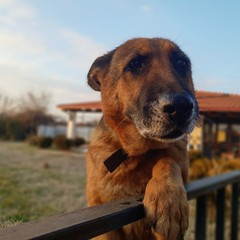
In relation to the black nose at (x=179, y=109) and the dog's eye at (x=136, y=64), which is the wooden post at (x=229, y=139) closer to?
the dog's eye at (x=136, y=64)

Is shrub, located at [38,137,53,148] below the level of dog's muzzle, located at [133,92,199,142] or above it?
below

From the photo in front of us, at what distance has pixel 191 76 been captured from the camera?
2631 millimetres

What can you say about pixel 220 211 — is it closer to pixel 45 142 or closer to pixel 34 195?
pixel 34 195

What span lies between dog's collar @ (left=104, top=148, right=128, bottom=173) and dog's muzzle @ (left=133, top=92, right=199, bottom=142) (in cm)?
18

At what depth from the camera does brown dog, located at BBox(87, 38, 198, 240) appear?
161cm

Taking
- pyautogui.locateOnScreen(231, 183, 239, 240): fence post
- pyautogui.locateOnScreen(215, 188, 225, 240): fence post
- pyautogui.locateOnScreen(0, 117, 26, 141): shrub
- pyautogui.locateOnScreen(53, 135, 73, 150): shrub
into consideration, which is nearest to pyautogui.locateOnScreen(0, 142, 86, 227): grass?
pyautogui.locateOnScreen(215, 188, 225, 240): fence post

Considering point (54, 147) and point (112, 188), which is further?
point (54, 147)

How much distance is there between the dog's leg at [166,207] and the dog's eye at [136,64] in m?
0.90

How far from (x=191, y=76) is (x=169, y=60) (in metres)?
0.28

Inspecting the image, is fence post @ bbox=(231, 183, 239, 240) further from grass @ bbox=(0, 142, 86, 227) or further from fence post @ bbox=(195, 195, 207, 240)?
grass @ bbox=(0, 142, 86, 227)

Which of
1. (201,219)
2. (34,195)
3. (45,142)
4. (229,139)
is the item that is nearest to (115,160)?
(201,219)

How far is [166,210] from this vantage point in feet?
4.92

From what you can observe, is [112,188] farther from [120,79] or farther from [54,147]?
[54,147]

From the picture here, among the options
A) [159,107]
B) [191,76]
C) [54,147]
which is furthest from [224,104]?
[54,147]
